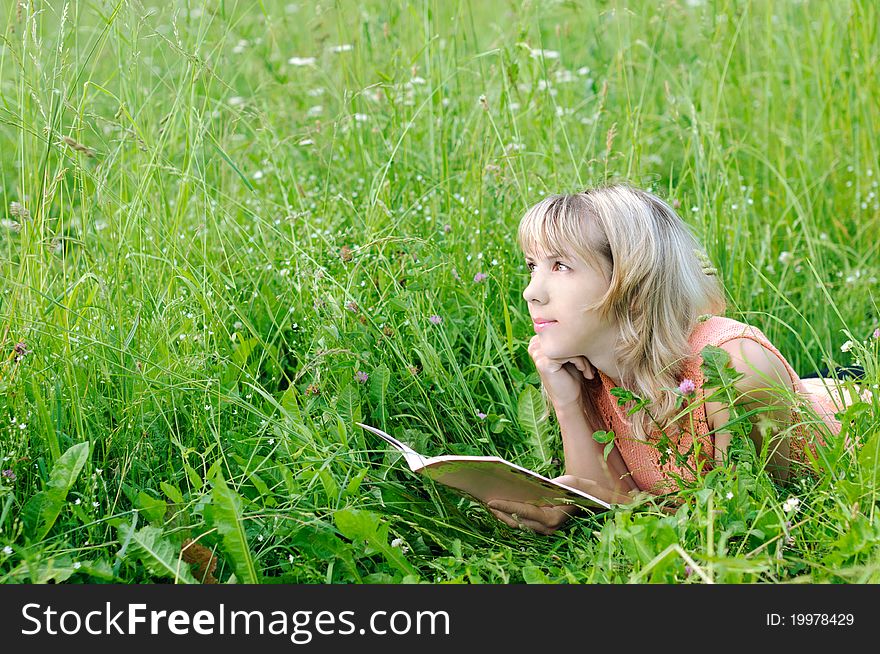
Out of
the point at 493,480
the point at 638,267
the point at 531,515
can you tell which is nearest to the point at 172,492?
the point at 493,480

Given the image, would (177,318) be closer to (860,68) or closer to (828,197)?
(828,197)

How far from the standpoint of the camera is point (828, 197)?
141 inches

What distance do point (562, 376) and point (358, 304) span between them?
542 millimetres

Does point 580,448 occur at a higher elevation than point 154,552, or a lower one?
lower

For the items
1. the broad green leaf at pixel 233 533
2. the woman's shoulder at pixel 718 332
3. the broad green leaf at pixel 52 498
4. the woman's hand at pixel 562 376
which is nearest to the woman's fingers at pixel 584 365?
the woman's hand at pixel 562 376

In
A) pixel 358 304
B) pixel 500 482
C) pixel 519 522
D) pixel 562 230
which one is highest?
pixel 562 230

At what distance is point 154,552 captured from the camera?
6.09ft

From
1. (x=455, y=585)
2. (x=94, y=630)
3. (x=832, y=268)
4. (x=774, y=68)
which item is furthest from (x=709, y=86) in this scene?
(x=94, y=630)

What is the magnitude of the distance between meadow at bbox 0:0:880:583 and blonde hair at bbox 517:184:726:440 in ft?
0.96

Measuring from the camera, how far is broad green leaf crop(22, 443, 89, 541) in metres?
1.92

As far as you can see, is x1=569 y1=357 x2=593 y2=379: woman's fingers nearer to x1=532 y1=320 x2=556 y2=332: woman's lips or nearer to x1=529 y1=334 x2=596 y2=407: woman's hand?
x1=529 y1=334 x2=596 y2=407: woman's hand

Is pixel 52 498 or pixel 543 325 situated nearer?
pixel 52 498

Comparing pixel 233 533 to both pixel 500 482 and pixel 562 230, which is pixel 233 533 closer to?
pixel 500 482

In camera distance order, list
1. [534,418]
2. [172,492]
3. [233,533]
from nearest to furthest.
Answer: [233,533] → [172,492] → [534,418]
